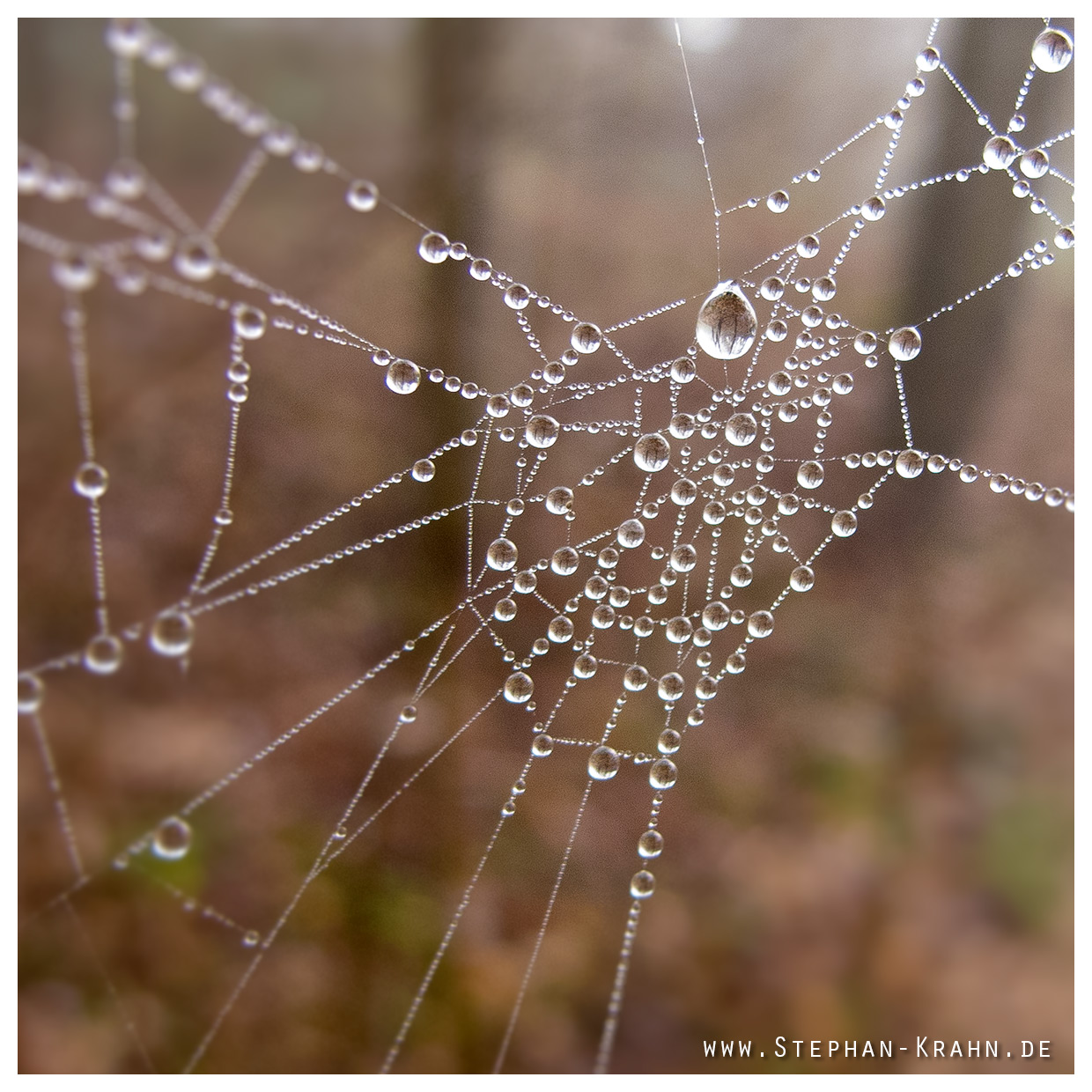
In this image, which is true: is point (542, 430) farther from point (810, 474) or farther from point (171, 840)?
point (171, 840)

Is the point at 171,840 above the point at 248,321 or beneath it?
beneath

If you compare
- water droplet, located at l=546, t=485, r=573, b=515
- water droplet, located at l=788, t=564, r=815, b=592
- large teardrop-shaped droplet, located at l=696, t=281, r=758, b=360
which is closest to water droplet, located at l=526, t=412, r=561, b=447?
water droplet, located at l=546, t=485, r=573, b=515

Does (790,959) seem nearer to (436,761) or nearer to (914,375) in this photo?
(436,761)

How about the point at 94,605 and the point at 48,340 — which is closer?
the point at 48,340

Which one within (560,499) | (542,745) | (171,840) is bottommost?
(171,840)

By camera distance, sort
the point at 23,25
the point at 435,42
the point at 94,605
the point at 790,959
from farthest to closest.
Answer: the point at 790,959, the point at 435,42, the point at 94,605, the point at 23,25

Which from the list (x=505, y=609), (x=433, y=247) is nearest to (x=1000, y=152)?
(x=433, y=247)
